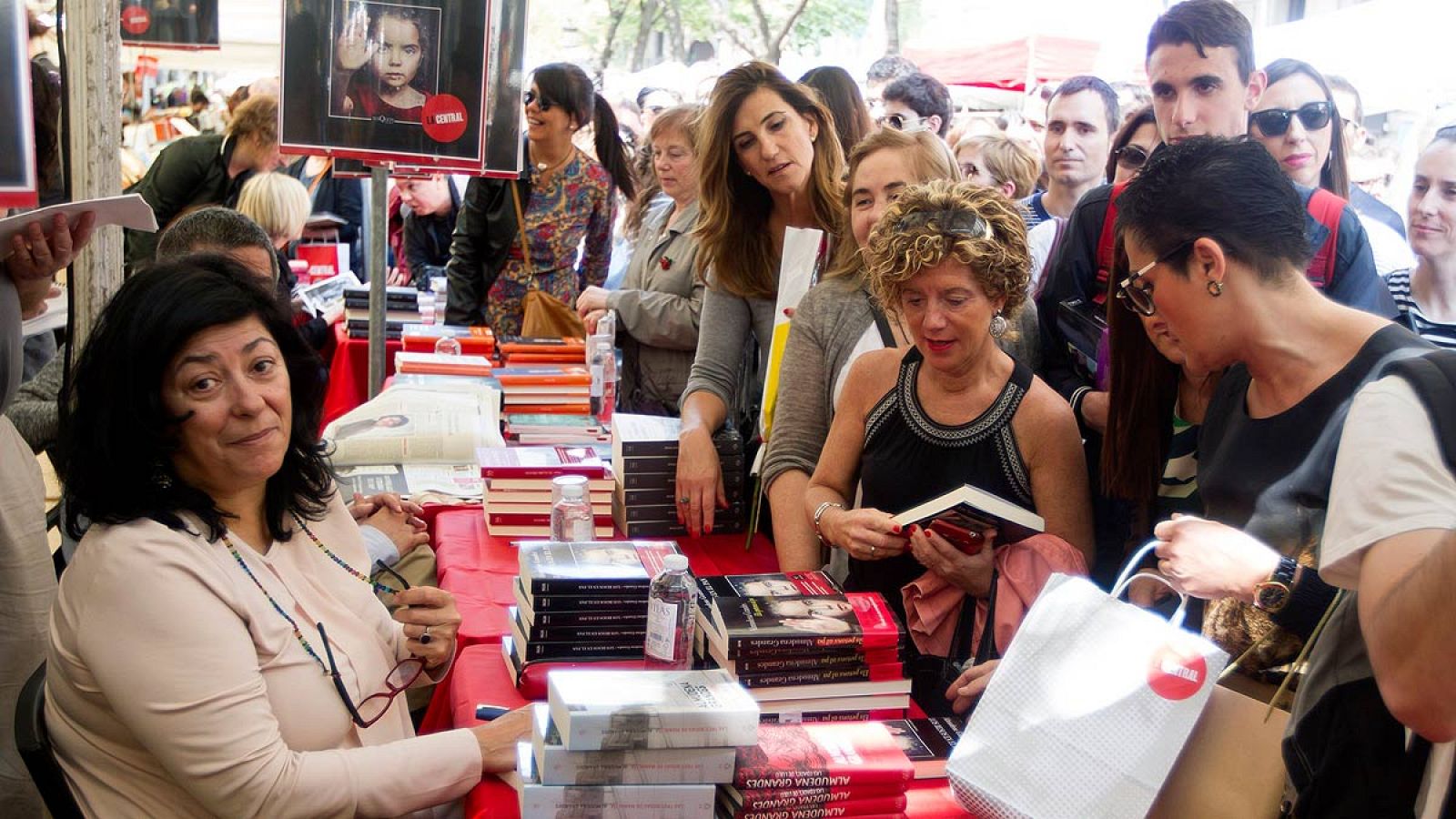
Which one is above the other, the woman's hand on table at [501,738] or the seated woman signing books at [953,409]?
the seated woman signing books at [953,409]

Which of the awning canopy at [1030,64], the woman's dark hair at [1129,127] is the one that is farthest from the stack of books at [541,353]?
the awning canopy at [1030,64]

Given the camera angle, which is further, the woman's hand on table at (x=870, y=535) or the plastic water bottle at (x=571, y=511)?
the plastic water bottle at (x=571, y=511)

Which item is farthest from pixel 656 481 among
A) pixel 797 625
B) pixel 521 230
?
pixel 521 230

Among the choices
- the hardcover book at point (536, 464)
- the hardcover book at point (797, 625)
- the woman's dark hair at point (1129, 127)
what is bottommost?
the hardcover book at point (536, 464)

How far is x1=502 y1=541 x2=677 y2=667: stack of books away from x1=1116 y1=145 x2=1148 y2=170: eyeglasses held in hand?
219 cm

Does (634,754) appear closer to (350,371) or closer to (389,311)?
(350,371)

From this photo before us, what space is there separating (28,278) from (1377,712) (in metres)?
2.53

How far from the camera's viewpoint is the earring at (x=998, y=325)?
2.53 m

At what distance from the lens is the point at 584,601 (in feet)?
6.97

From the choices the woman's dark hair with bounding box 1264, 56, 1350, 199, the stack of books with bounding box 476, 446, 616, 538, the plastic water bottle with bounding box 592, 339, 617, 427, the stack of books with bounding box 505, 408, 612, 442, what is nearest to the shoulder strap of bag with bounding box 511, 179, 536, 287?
the plastic water bottle with bounding box 592, 339, 617, 427

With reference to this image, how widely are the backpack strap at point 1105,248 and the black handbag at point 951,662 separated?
0.96 metres

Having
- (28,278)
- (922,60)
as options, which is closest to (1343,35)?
(922,60)

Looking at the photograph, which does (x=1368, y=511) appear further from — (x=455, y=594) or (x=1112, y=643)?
(x=455, y=594)

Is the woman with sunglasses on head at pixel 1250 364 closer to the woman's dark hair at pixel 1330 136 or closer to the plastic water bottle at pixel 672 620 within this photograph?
the plastic water bottle at pixel 672 620
